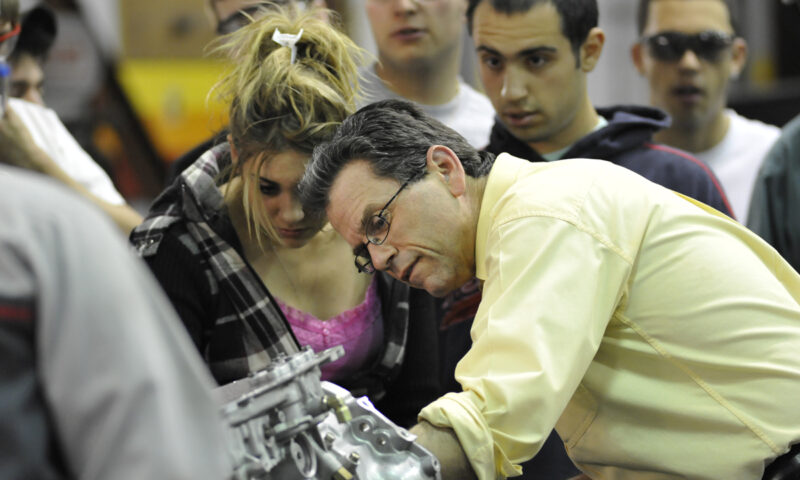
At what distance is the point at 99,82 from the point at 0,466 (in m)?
5.90

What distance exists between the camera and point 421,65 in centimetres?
292

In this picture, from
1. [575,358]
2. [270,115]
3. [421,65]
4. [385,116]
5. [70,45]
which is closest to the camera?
[575,358]

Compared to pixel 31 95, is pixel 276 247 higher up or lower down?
lower down

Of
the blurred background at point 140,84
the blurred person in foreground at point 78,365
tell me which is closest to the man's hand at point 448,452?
the blurred person in foreground at point 78,365

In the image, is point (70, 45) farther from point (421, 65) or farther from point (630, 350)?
point (630, 350)

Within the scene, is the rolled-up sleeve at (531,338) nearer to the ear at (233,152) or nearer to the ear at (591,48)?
the ear at (233,152)

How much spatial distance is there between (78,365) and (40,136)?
214cm

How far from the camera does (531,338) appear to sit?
155cm

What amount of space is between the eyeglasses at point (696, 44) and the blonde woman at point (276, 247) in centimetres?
158

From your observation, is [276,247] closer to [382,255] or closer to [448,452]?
[382,255]

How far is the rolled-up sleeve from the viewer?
1.55m

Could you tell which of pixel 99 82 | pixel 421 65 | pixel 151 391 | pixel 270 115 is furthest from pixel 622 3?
pixel 151 391

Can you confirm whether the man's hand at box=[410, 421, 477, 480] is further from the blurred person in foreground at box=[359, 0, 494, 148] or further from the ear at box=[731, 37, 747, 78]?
the ear at box=[731, 37, 747, 78]

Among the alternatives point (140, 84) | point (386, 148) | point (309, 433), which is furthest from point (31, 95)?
point (140, 84)
